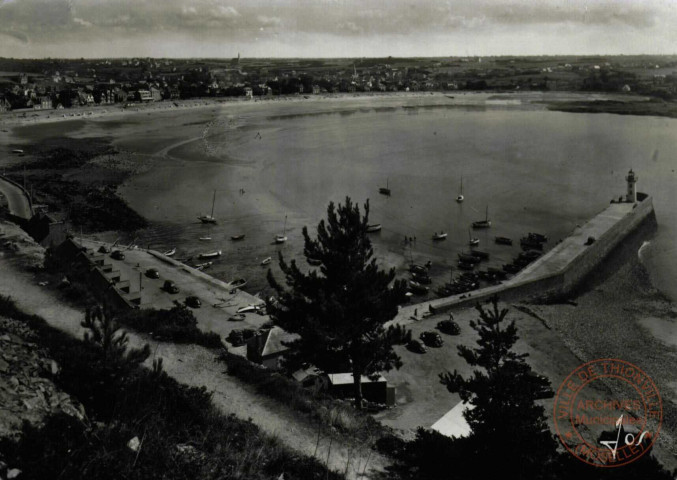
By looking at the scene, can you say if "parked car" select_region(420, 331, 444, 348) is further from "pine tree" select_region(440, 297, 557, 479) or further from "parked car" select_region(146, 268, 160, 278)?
"parked car" select_region(146, 268, 160, 278)

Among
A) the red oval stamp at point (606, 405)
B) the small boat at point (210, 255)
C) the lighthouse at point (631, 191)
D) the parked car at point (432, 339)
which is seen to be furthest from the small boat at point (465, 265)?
the lighthouse at point (631, 191)

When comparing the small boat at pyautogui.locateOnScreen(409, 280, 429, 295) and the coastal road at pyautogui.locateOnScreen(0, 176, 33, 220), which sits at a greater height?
the coastal road at pyautogui.locateOnScreen(0, 176, 33, 220)

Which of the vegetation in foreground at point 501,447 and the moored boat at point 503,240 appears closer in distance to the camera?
the vegetation in foreground at point 501,447

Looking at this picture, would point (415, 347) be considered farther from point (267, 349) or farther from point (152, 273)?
point (152, 273)

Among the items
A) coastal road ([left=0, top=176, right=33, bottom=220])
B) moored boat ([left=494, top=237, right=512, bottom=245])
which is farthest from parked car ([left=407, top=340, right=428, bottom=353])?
coastal road ([left=0, top=176, right=33, bottom=220])

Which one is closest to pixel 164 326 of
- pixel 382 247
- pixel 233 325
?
pixel 233 325

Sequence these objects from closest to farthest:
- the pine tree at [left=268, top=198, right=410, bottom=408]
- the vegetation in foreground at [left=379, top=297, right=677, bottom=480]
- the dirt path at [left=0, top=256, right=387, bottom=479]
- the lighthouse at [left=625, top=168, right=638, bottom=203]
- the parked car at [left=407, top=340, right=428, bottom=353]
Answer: the vegetation in foreground at [left=379, top=297, right=677, bottom=480]
the dirt path at [left=0, top=256, right=387, bottom=479]
the pine tree at [left=268, top=198, right=410, bottom=408]
the parked car at [left=407, top=340, right=428, bottom=353]
the lighthouse at [left=625, top=168, right=638, bottom=203]

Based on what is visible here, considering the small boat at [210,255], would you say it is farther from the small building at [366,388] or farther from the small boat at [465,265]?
the small building at [366,388]

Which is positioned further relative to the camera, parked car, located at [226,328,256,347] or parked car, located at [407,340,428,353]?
parked car, located at [407,340,428,353]
